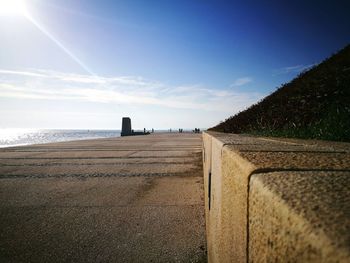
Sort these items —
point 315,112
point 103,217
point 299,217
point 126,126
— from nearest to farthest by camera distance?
point 299,217 < point 103,217 < point 315,112 < point 126,126

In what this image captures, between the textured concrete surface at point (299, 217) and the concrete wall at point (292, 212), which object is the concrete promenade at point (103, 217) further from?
the textured concrete surface at point (299, 217)

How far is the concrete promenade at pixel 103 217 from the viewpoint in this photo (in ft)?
9.70

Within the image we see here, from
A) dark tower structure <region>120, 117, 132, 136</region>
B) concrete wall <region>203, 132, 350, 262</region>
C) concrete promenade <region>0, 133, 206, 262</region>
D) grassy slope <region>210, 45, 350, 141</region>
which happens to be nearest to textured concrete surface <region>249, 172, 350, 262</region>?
concrete wall <region>203, 132, 350, 262</region>

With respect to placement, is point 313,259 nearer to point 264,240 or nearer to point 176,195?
point 264,240

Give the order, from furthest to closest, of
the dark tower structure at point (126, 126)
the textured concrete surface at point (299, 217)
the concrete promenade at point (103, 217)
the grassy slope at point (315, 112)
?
the dark tower structure at point (126, 126) < the grassy slope at point (315, 112) < the concrete promenade at point (103, 217) < the textured concrete surface at point (299, 217)

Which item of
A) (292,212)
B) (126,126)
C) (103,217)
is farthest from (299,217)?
(126,126)

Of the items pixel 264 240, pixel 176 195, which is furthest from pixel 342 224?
pixel 176 195

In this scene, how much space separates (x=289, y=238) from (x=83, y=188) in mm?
5354

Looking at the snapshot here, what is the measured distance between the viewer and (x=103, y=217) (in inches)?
152

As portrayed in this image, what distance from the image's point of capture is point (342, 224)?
453 millimetres

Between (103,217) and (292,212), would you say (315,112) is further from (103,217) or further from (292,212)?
(292,212)

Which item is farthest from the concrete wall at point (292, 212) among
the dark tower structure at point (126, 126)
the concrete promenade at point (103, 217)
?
the dark tower structure at point (126, 126)

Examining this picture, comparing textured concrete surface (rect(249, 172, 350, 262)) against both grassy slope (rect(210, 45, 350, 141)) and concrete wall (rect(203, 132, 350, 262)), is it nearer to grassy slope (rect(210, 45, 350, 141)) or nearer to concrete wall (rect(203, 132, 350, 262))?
concrete wall (rect(203, 132, 350, 262))

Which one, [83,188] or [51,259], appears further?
[83,188]
